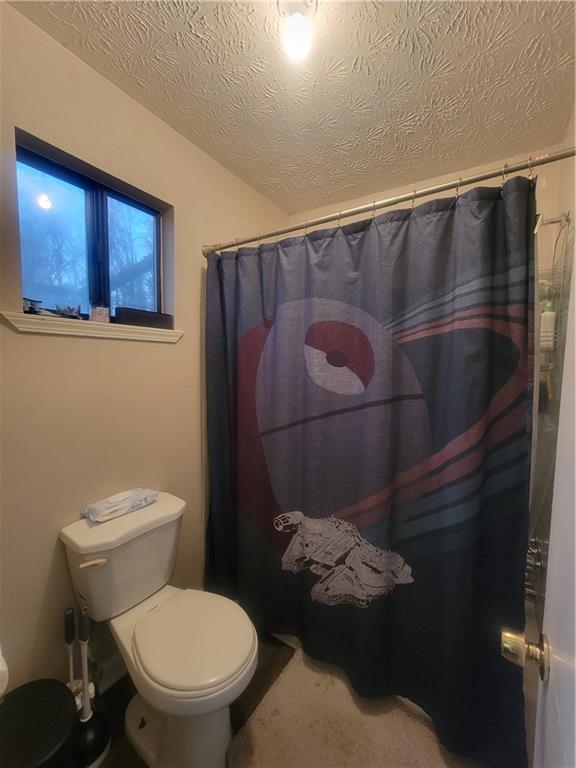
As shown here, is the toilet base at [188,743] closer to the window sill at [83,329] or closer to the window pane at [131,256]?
the window sill at [83,329]

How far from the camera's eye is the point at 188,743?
3.10 feet

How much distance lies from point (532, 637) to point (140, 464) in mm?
1813

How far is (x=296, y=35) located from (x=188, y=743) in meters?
2.19

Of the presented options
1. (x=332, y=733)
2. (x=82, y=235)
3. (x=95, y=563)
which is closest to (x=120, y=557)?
(x=95, y=563)

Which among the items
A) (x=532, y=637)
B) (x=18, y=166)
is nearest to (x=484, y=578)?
(x=532, y=637)

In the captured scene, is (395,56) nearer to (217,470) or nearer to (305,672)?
(217,470)

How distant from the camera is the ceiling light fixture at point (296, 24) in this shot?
84 centimetres

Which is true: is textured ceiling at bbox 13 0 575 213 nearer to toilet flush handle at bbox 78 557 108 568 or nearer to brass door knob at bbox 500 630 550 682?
brass door knob at bbox 500 630 550 682

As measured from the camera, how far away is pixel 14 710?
0.91 m

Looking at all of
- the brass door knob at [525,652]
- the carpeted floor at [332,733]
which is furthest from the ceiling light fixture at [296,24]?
the carpeted floor at [332,733]

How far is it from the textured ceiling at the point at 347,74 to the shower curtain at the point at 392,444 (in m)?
0.49

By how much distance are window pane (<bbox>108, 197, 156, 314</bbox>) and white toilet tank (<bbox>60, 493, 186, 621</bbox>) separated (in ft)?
2.91

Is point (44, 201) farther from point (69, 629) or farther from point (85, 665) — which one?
point (85, 665)

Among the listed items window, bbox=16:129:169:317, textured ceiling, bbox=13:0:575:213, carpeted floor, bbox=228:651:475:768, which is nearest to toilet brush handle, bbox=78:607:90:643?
carpeted floor, bbox=228:651:475:768
